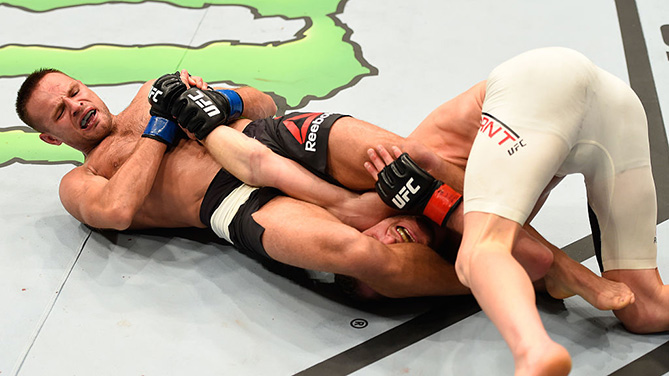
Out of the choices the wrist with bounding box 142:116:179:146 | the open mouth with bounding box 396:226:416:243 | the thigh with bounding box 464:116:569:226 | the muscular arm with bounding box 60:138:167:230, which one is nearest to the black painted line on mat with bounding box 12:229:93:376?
the muscular arm with bounding box 60:138:167:230

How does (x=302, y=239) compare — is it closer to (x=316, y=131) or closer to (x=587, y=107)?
(x=316, y=131)

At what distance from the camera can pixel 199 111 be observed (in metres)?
2.31

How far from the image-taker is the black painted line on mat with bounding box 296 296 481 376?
198 centimetres

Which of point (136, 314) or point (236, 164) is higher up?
point (236, 164)

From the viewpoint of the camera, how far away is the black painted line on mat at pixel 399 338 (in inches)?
78.0

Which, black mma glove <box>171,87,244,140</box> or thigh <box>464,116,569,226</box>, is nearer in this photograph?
thigh <box>464,116,569,226</box>

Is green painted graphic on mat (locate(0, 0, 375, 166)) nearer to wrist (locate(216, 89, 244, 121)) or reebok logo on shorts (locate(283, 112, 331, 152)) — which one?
wrist (locate(216, 89, 244, 121))

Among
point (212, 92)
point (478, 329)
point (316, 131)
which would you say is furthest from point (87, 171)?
point (478, 329)

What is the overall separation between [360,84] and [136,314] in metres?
1.52

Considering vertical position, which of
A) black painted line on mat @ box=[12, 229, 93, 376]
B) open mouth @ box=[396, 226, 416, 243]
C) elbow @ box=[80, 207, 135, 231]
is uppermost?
open mouth @ box=[396, 226, 416, 243]

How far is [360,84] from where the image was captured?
318cm

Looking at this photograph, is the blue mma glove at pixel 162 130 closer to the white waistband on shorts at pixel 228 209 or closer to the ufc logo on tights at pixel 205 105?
the ufc logo on tights at pixel 205 105

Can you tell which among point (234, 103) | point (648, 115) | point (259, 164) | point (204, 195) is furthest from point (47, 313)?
point (648, 115)

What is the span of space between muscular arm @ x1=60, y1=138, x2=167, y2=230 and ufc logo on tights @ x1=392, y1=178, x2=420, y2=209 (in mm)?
897
